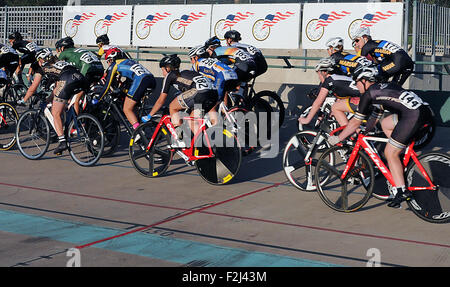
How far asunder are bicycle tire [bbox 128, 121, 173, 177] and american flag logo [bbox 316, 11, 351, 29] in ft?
30.3

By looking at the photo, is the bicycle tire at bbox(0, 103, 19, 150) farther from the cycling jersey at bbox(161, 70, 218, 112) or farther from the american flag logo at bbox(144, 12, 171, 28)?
the american flag logo at bbox(144, 12, 171, 28)

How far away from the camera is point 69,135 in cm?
1032

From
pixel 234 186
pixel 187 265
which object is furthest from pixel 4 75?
pixel 187 265

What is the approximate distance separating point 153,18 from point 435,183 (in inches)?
571

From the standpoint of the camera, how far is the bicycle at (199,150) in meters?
8.75

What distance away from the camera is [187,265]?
18.6 ft

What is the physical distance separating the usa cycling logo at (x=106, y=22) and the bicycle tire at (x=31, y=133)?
1052 cm

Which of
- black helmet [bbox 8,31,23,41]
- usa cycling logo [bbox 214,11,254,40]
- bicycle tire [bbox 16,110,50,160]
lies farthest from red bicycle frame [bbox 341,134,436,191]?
usa cycling logo [bbox 214,11,254,40]

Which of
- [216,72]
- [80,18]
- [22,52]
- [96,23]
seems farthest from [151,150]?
[80,18]

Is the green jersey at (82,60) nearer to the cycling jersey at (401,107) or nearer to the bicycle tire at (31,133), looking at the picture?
the bicycle tire at (31,133)

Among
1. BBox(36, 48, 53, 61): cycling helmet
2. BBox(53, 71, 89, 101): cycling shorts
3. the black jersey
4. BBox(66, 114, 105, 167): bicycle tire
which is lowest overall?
BBox(66, 114, 105, 167): bicycle tire

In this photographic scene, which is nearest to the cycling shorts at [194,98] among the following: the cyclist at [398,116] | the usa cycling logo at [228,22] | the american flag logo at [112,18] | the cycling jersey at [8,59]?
the cyclist at [398,116]

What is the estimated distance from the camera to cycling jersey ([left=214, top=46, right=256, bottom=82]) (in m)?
11.4
